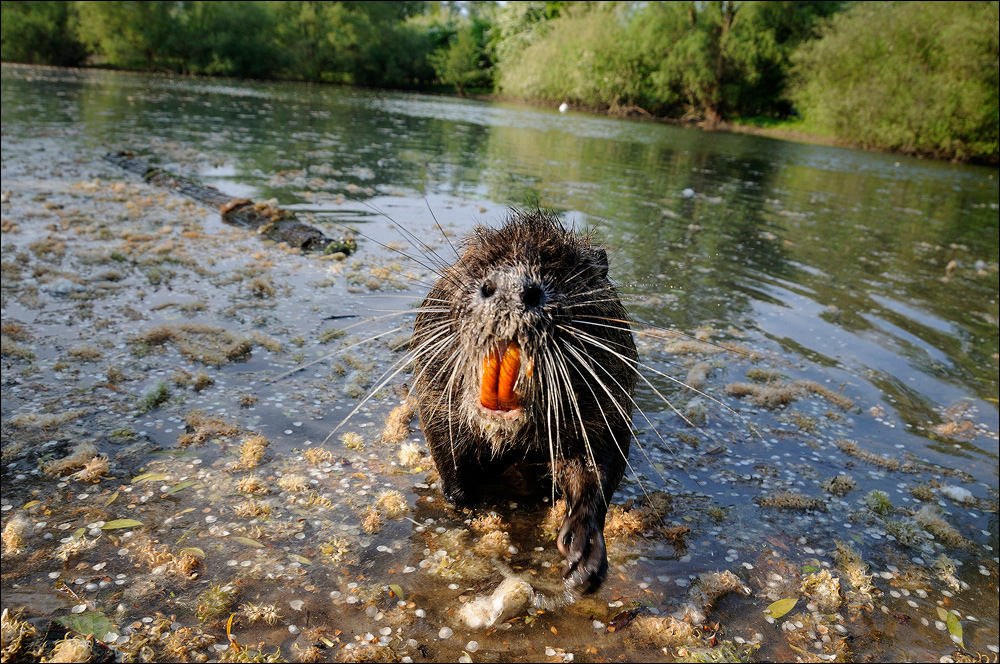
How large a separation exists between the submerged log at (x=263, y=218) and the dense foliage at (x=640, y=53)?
37.9 m

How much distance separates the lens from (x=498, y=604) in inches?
124

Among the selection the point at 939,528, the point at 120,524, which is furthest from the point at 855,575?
the point at 120,524

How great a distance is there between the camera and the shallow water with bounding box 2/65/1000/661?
3.17 meters

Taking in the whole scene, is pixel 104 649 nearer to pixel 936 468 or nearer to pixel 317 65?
pixel 936 468

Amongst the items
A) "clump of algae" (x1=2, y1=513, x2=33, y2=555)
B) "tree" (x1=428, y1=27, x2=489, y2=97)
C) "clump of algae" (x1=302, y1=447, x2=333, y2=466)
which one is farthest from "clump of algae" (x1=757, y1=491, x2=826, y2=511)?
"tree" (x1=428, y1=27, x2=489, y2=97)

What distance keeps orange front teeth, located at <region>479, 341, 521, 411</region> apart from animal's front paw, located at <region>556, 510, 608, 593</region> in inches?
31.7

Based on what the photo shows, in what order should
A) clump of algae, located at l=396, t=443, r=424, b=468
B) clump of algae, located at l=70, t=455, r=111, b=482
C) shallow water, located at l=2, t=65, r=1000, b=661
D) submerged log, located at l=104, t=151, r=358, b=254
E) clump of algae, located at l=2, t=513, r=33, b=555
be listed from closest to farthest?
shallow water, located at l=2, t=65, r=1000, b=661 < clump of algae, located at l=2, t=513, r=33, b=555 < clump of algae, located at l=70, t=455, r=111, b=482 < clump of algae, located at l=396, t=443, r=424, b=468 < submerged log, located at l=104, t=151, r=358, b=254

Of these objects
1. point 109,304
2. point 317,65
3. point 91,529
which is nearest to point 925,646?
point 91,529

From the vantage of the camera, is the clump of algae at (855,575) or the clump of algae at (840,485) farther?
the clump of algae at (840,485)

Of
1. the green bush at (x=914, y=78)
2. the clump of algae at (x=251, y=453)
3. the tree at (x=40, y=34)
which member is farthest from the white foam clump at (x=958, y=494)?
the tree at (x=40, y=34)

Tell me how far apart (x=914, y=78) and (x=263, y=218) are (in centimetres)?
4020

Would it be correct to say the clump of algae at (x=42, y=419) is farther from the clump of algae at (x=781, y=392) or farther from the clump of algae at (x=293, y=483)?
the clump of algae at (x=781, y=392)

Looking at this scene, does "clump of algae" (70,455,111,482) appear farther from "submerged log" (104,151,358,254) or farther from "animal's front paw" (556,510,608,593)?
"submerged log" (104,151,358,254)

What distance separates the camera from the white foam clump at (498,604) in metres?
3.09
